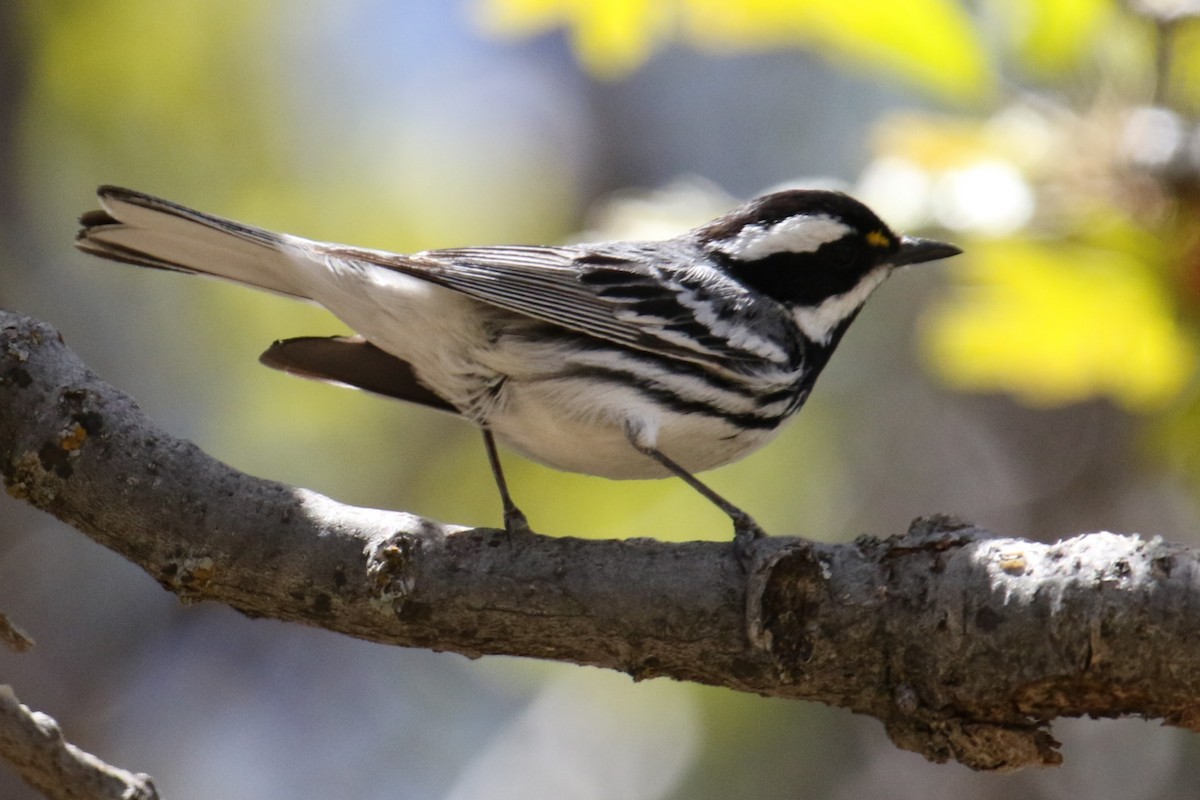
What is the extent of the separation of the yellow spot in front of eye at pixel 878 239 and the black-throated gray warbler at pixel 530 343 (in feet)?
1.65

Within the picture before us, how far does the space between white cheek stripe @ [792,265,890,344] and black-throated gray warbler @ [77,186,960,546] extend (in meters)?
0.14

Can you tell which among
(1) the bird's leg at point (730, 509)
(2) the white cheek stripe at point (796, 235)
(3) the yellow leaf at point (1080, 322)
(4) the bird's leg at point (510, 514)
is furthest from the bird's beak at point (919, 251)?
(4) the bird's leg at point (510, 514)

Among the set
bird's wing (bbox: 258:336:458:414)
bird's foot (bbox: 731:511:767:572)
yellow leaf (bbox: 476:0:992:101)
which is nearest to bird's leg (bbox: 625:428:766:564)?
bird's foot (bbox: 731:511:767:572)

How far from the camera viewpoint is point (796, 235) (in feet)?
13.9

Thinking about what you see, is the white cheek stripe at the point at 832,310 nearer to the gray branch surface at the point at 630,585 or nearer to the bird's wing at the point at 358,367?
the bird's wing at the point at 358,367

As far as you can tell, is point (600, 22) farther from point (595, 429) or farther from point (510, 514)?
point (510, 514)

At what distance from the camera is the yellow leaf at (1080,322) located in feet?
9.90

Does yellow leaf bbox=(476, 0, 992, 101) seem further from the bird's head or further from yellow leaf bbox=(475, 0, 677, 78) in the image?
the bird's head

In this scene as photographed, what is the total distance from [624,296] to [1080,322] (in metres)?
1.38

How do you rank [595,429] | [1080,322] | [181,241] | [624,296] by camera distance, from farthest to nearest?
[624,296] < [595,429] < [181,241] < [1080,322]

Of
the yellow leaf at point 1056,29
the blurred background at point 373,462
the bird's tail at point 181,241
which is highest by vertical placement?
the yellow leaf at point 1056,29

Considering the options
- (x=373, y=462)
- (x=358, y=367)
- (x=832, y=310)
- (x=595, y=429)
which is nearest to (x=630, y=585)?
(x=595, y=429)

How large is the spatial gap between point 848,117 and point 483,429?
589 cm

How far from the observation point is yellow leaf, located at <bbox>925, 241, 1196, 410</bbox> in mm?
3018
